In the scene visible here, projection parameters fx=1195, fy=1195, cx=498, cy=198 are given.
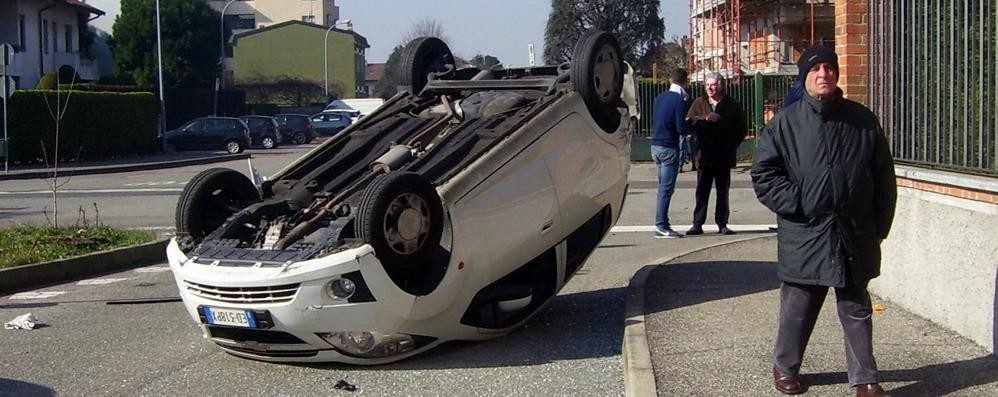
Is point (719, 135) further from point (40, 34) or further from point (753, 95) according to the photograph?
point (40, 34)

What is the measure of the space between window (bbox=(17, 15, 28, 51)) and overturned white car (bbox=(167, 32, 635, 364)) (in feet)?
144

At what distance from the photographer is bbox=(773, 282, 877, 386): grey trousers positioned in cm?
557

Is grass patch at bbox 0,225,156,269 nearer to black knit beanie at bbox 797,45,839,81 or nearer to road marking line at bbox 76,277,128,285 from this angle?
road marking line at bbox 76,277,128,285

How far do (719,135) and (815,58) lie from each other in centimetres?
706

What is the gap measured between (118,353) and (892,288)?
5173 millimetres

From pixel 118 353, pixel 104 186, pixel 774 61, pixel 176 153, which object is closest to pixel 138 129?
pixel 176 153

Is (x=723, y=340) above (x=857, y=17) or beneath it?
beneath

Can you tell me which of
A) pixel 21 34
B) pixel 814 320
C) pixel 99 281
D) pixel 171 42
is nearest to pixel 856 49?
pixel 814 320

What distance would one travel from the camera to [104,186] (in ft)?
83.5

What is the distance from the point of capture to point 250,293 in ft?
21.9

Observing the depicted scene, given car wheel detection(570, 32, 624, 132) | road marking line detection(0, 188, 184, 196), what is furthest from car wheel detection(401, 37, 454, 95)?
road marking line detection(0, 188, 184, 196)

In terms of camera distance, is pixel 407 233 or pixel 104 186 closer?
pixel 407 233

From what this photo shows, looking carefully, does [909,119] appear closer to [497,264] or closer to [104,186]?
[497,264]

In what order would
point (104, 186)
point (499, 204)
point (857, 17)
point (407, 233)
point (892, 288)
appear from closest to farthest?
point (407, 233), point (499, 204), point (892, 288), point (857, 17), point (104, 186)
